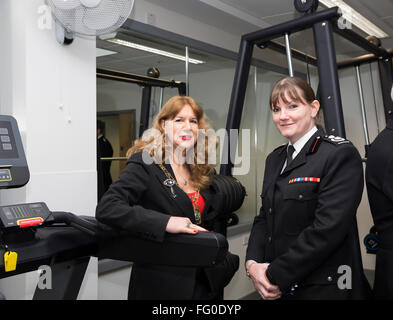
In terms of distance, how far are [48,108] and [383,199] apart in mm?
1632

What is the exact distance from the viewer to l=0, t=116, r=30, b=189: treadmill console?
126 cm

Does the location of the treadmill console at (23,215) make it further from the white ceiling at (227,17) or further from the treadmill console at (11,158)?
the white ceiling at (227,17)

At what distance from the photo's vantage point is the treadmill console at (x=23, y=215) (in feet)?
3.90

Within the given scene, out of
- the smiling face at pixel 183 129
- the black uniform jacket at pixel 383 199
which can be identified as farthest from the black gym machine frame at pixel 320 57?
the smiling face at pixel 183 129

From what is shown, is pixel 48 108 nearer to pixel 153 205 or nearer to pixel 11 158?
pixel 11 158

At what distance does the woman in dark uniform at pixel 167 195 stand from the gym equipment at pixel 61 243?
5cm

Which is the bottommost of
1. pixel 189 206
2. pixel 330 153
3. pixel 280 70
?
pixel 189 206

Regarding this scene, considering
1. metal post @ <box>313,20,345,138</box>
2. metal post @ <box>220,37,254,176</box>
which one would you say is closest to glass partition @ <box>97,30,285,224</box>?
metal post @ <box>220,37,254,176</box>

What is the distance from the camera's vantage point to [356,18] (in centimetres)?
371

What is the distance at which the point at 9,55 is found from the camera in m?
1.80

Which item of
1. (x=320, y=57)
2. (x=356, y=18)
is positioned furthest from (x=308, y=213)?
(x=356, y=18)

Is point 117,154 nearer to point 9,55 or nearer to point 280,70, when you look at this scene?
point 9,55

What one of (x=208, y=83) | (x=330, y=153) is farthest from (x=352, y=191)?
(x=208, y=83)

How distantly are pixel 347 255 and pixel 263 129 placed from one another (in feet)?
10.4
